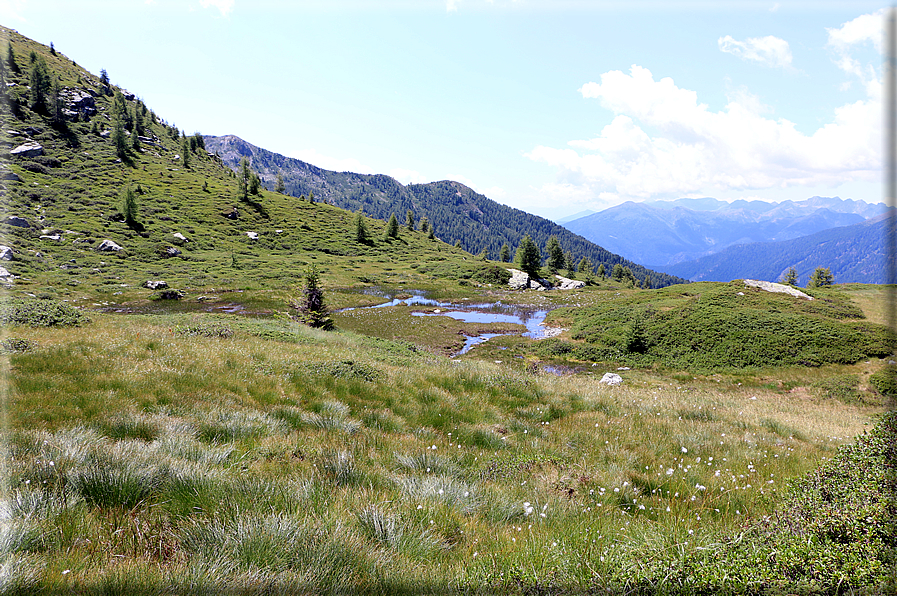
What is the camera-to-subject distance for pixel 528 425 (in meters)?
7.78

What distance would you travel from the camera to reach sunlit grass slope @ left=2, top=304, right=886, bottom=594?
2.63 metres

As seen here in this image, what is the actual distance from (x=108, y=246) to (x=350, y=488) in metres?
96.9

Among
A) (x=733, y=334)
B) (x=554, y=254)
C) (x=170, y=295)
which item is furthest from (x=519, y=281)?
(x=170, y=295)

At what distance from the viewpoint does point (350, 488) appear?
4066mm

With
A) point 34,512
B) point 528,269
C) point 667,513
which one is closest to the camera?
point 34,512

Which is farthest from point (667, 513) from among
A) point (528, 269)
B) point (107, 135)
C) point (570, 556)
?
point (107, 135)

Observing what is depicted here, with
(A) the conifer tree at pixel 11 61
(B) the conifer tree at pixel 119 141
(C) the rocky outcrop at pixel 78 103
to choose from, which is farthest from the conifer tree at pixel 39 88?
(B) the conifer tree at pixel 119 141

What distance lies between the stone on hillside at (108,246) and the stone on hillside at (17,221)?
1199 cm

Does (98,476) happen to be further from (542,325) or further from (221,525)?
(542,325)

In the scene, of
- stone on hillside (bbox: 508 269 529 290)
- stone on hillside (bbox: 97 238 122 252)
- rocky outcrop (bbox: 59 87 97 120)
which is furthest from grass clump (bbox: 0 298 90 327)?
rocky outcrop (bbox: 59 87 97 120)

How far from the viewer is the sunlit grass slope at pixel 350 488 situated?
2629mm

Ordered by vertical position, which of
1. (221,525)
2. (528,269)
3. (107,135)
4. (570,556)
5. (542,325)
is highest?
(107,135)

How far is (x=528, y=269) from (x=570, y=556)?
89.4 metres

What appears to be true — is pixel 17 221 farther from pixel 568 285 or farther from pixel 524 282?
pixel 568 285
